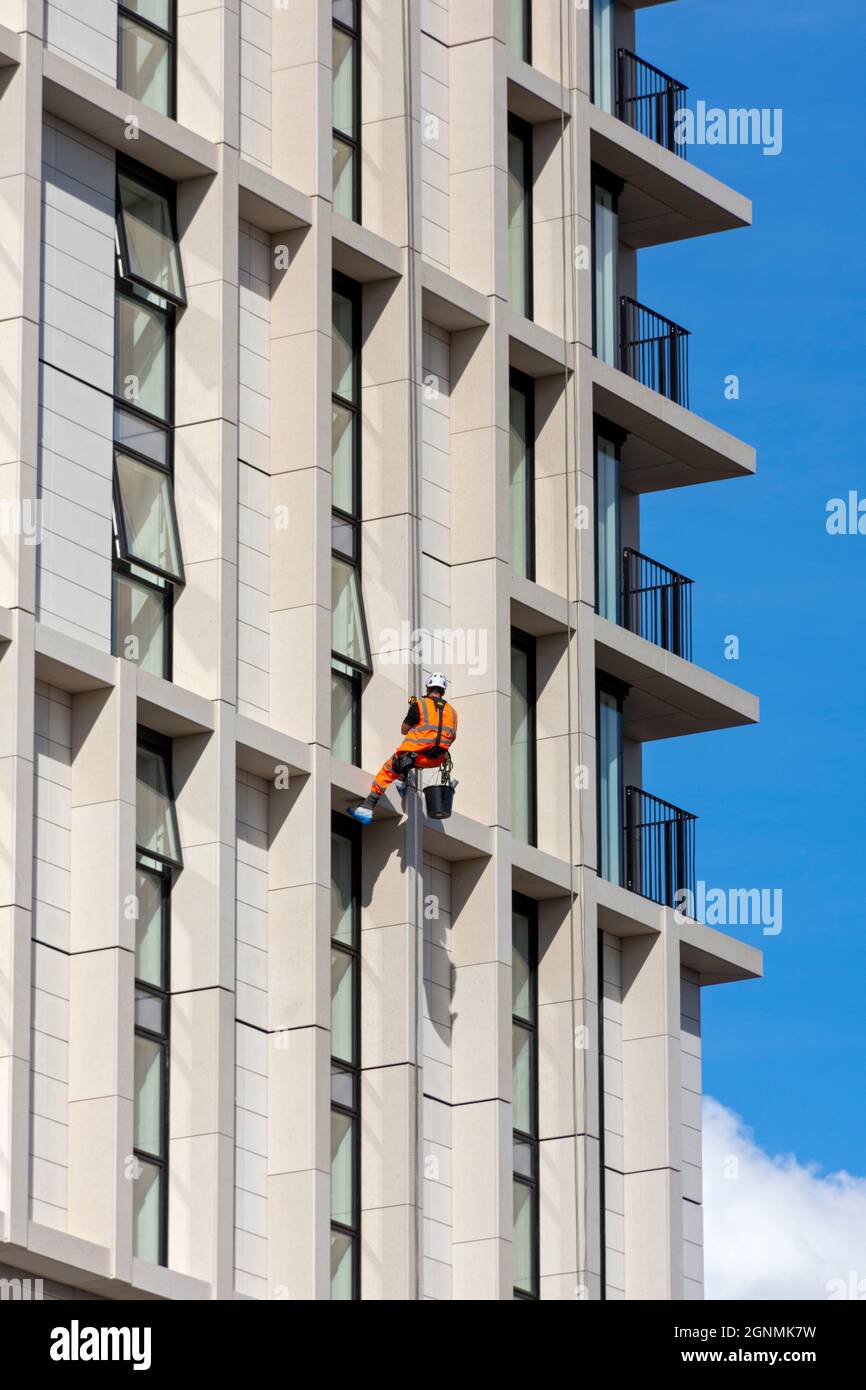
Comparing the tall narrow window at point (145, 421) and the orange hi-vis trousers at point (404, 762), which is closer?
the tall narrow window at point (145, 421)

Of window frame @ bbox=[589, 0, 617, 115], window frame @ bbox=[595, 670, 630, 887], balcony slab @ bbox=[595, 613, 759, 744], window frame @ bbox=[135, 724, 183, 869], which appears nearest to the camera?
window frame @ bbox=[135, 724, 183, 869]

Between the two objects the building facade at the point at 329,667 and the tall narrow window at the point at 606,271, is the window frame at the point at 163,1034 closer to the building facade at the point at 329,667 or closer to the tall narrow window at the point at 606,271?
the building facade at the point at 329,667

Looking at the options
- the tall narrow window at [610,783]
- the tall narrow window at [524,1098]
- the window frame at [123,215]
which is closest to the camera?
the window frame at [123,215]

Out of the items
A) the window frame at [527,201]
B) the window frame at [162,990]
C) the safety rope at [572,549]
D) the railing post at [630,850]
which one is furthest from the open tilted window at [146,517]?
the railing post at [630,850]

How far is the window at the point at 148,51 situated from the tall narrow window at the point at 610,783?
46.1 ft

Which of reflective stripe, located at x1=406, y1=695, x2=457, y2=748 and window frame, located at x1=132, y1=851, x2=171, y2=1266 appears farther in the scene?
reflective stripe, located at x1=406, y1=695, x2=457, y2=748

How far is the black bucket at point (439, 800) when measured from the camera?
50.4 meters

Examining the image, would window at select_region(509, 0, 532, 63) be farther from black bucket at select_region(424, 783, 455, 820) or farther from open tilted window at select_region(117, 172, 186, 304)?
black bucket at select_region(424, 783, 455, 820)

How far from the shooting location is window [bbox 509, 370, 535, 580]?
2238 inches

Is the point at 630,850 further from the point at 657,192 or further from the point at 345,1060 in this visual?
the point at 657,192

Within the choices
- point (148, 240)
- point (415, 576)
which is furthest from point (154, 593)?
point (415, 576)

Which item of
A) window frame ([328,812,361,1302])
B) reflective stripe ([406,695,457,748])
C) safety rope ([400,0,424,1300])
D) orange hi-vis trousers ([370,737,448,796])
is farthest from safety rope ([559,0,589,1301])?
reflective stripe ([406,695,457,748])

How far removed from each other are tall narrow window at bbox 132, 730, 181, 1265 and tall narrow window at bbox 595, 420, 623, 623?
13305mm

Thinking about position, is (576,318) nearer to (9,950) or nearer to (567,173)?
(567,173)
